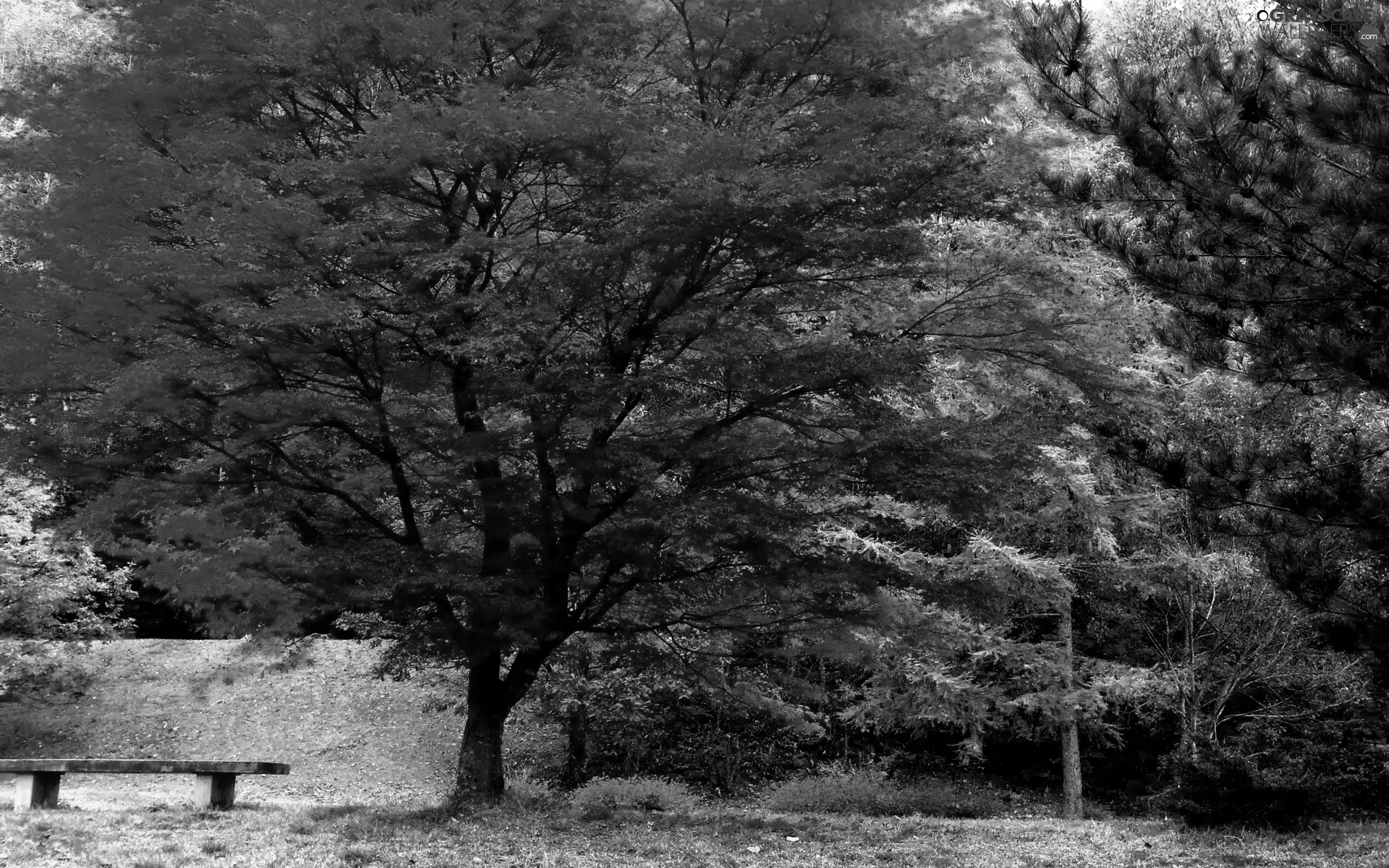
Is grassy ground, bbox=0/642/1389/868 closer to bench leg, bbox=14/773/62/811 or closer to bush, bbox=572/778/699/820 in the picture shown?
bench leg, bbox=14/773/62/811

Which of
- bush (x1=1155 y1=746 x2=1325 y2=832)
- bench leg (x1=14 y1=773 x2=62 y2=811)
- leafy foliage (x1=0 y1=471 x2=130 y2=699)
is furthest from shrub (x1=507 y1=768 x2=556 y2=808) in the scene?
leafy foliage (x1=0 y1=471 x2=130 y2=699)

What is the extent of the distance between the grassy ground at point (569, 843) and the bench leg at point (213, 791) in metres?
0.21

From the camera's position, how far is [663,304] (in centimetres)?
881

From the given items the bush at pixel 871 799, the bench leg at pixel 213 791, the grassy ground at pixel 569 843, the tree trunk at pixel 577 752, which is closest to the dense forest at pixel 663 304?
Answer: the grassy ground at pixel 569 843

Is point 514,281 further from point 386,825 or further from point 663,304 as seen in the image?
point 386,825

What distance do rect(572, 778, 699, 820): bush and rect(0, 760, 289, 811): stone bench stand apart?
180 inches

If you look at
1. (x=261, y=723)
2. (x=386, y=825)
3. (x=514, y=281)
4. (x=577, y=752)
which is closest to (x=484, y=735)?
(x=386, y=825)

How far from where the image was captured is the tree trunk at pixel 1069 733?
17.3 m

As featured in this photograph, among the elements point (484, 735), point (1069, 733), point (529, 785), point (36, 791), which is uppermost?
point (484, 735)

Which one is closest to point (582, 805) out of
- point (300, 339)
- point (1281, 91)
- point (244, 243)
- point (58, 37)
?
point (300, 339)

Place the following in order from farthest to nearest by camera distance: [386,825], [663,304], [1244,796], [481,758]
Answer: [481,758], [1244,796], [386,825], [663,304]

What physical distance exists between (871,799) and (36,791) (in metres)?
11.4

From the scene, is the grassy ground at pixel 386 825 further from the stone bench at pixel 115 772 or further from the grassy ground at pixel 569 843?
the stone bench at pixel 115 772

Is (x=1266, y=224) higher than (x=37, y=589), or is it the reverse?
(x=1266, y=224)
